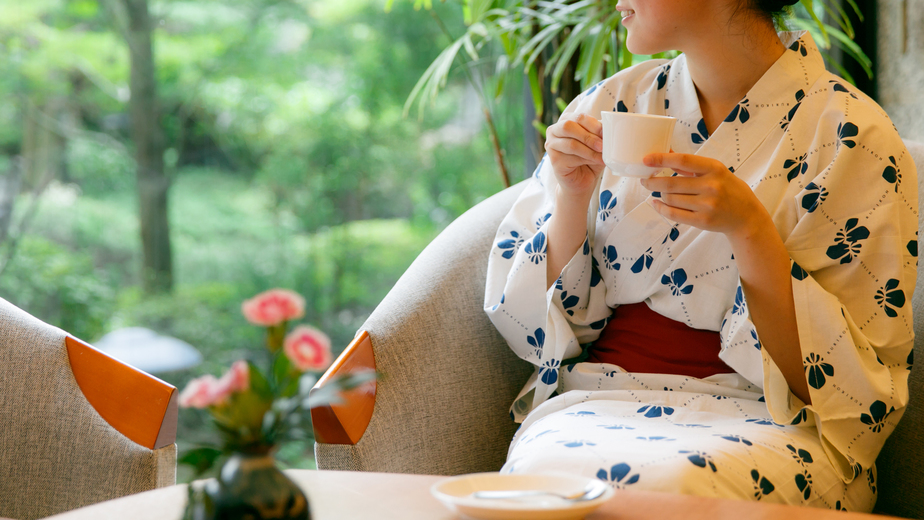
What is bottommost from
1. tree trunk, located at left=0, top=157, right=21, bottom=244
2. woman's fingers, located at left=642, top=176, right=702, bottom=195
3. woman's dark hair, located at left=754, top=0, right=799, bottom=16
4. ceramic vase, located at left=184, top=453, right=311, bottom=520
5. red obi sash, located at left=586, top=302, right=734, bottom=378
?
tree trunk, located at left=0, top=157, right=21, bottom=244

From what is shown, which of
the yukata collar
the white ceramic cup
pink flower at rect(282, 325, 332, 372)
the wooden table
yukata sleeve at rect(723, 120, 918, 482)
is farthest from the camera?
the yukata collar

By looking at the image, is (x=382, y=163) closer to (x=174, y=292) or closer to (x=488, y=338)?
(x=174, y=292)

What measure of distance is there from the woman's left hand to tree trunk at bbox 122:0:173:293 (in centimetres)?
236

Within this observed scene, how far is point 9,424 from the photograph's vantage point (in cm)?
104

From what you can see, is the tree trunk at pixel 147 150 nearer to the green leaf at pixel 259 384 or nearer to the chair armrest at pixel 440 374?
the chair armrest at pixel 440 374

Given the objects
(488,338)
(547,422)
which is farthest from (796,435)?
(488,338)

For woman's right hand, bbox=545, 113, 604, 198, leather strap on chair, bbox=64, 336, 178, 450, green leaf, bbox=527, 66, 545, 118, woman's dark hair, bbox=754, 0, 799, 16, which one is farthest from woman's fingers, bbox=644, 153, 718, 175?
green leaf, bbox=527, 66, 545, 118

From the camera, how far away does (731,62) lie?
1115 millimetres

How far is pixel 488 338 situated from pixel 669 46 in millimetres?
534

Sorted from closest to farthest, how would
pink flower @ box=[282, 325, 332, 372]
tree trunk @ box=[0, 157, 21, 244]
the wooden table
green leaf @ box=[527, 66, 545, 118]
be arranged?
pink flower @ box=[282, 325, 332, 372], the wooden table, green leaf @ box=[527, 66, 545, 118], tree trunk @ box=[0, 157, 21, 244]

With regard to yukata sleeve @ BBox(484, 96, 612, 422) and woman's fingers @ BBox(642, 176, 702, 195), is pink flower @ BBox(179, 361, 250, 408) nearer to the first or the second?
woman's fingers @ BBox(642, 176, 702, 195)

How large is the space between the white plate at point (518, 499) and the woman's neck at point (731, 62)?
0.72m

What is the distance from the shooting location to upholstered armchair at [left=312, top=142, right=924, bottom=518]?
101 cm

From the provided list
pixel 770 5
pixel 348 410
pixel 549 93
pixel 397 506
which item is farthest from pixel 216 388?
pixel 549 93
